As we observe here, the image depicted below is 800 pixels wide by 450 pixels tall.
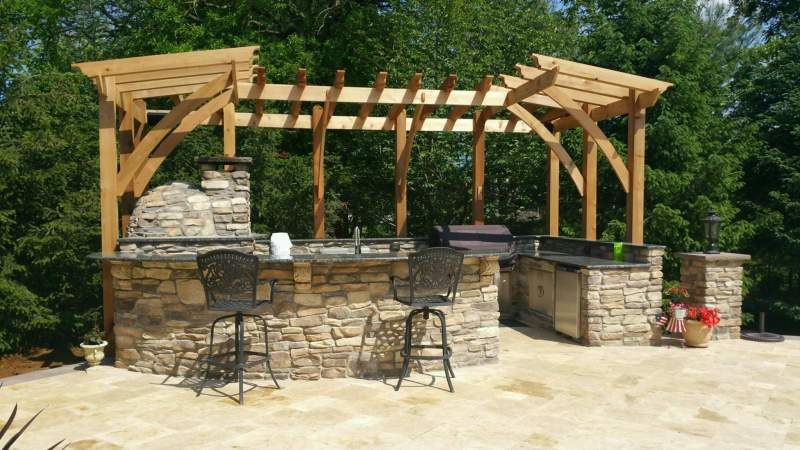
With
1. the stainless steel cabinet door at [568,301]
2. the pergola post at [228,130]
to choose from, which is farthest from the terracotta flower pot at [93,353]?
the stainless steel cabinet door at [568,301]

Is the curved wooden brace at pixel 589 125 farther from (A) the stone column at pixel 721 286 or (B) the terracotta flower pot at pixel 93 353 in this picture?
(B) the terracotta flower pot at pixel 93 353

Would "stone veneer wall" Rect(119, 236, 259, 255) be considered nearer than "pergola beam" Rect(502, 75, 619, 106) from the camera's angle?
Yes

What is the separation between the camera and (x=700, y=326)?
6.32 meters

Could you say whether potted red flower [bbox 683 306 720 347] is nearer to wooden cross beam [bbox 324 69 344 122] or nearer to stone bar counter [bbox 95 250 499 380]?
stone bar counter [bbox 95 250 499 380]

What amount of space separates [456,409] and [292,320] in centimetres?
152

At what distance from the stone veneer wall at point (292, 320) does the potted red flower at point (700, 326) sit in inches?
119

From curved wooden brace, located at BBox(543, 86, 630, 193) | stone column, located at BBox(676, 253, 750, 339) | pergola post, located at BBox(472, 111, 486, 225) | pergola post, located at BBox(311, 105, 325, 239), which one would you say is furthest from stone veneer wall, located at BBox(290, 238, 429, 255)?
stone column, located at BBox(676, 253, 750, 339)

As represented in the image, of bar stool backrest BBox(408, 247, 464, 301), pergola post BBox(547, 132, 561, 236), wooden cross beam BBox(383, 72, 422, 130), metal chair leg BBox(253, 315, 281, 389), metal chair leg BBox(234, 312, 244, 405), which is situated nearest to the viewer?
metal chair leg BBox(234, 312, 244, 405)

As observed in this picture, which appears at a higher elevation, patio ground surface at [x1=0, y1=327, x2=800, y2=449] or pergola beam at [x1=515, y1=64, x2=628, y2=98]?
pergola beam at [x1=515, y1=64, x2=628, y2=98]

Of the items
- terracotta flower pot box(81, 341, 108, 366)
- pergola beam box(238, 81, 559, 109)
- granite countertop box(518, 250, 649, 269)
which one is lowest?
terracotta flower pot box(81, 341, 108, 366)

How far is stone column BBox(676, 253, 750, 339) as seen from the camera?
6.82 metres

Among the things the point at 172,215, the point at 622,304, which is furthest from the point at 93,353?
the point at 622,304

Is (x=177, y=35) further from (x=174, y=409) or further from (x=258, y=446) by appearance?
(x=258, y=446)

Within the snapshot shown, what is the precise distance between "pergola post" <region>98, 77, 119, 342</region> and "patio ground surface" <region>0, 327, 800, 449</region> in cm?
74
